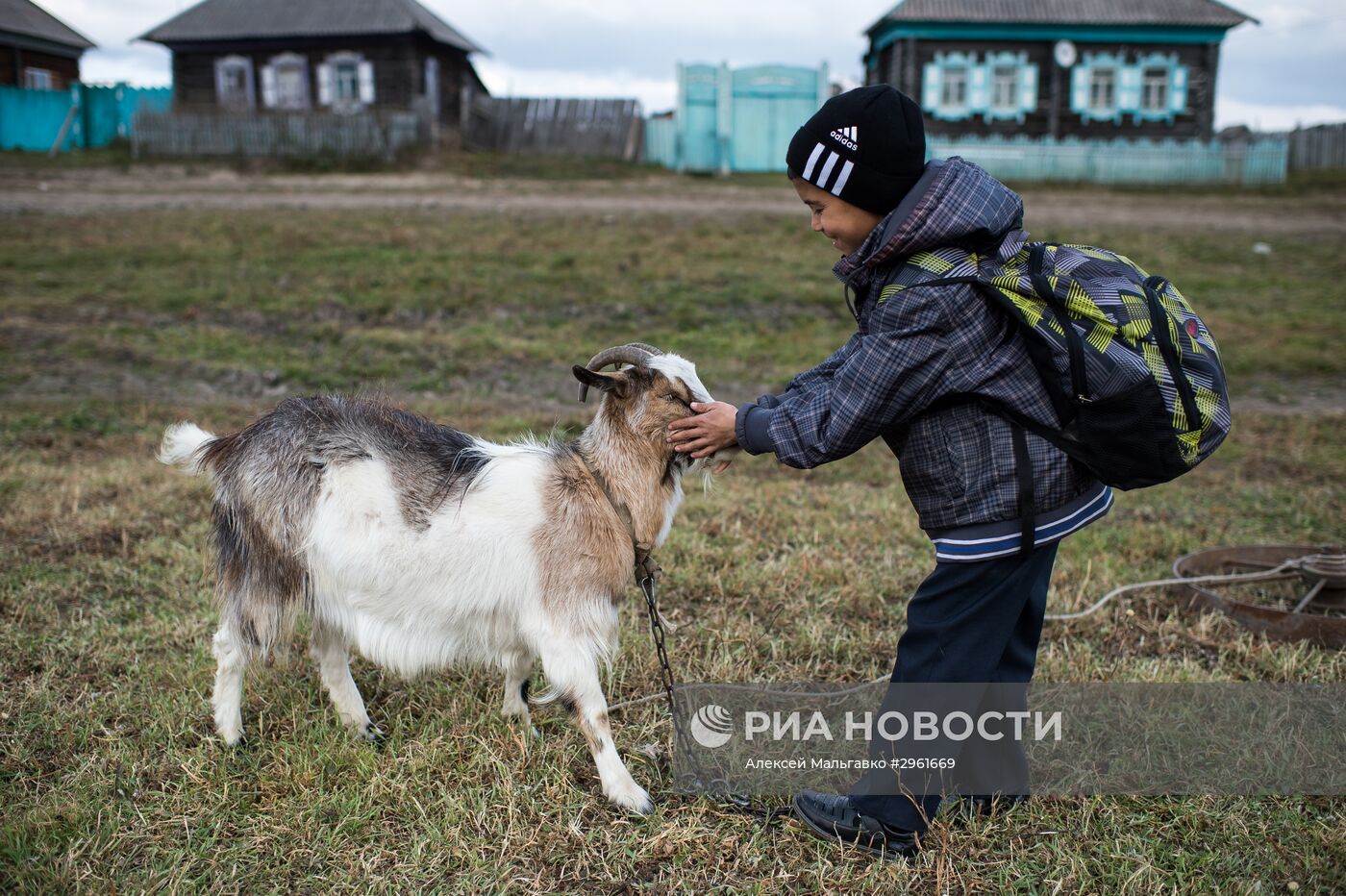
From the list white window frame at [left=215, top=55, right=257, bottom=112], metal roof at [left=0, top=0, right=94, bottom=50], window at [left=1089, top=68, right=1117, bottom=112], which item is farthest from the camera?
metal roof at [left=0, top=0, right=94, bottom=50]

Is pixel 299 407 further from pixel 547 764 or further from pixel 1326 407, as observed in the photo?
pixel 1326 407

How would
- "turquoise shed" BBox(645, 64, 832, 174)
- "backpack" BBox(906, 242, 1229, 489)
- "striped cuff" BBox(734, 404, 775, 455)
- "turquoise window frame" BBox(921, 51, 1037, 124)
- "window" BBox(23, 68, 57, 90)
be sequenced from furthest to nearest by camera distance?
"window" BBox(23, 68, 57, 90) < "turquoise window frame" BBox(921, 51, 1037, 124) < "turquoise shed" BBox(645, 64, 832, 174) < "striped cuff" BBox(734, 404, 775, 455) < "backpack" BBox(906, 242, 1229, 489)

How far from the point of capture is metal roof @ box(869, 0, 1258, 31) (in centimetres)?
2388

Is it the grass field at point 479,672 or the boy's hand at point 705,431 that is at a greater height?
the boy's hand at point 705,431

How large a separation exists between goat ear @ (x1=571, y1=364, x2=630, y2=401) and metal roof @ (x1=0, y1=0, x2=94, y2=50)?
30.0 meters

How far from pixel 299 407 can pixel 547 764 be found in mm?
1494

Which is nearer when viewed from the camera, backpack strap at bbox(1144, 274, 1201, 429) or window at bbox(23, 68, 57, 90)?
backpack strap at bbox(1144, 274, 1201, 429)

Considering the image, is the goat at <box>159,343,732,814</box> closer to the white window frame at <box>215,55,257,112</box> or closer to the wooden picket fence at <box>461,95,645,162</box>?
the wooden picket fence at <box>461,95,645,162</box>

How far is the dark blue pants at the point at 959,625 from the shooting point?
270 cm

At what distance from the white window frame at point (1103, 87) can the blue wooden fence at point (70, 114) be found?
22.9 meters

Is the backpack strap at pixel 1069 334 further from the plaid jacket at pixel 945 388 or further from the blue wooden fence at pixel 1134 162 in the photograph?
the blue wooden fence at pixel 1134 162

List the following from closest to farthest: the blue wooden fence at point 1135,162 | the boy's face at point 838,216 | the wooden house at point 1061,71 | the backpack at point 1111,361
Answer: the backpack at point 1111,361, the boy's face at point 838,216, the blue wooden fence at point 1135,162, the wooden house at point 1061,71


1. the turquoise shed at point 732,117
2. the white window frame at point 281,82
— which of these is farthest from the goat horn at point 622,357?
the white window frame at point 281,82

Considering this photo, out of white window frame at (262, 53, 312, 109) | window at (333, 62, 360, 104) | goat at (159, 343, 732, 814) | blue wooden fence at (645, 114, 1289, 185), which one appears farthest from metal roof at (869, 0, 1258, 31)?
goat at (159, 343, 732, 814)
